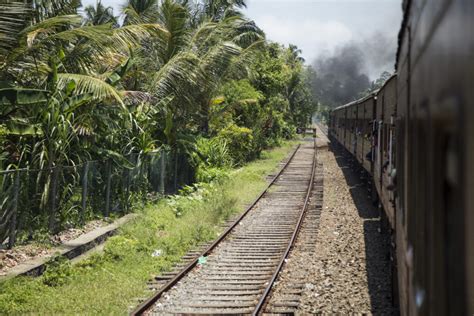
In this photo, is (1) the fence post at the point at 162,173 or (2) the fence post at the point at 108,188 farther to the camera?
(1) the fence post at the point at 162,173

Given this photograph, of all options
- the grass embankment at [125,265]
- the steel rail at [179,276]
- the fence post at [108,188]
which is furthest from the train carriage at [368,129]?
the fence post at [108,188]

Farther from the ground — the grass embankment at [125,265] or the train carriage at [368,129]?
the train carriage at [368,129]

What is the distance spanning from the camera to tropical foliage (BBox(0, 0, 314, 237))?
10523 mm

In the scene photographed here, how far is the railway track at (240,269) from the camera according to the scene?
25.6ft

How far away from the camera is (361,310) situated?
7.66 metres

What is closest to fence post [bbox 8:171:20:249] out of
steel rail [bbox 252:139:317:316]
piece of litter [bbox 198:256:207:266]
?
piece of litter [bbox 198:256:207:266]

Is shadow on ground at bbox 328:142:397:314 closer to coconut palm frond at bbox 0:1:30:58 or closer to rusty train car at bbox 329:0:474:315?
rusty train car at bbox 329:0:474:315

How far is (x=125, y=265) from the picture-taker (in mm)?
10117

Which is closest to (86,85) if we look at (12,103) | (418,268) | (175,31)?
(12,103)

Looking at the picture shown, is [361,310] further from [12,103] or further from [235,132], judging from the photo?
[235,132]

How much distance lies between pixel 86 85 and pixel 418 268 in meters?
9.60

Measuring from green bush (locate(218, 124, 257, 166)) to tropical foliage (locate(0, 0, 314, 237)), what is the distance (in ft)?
0.19

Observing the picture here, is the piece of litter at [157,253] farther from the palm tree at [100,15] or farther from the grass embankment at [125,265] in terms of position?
the palm tree at [100,15]

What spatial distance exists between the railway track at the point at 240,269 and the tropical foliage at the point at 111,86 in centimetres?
345
